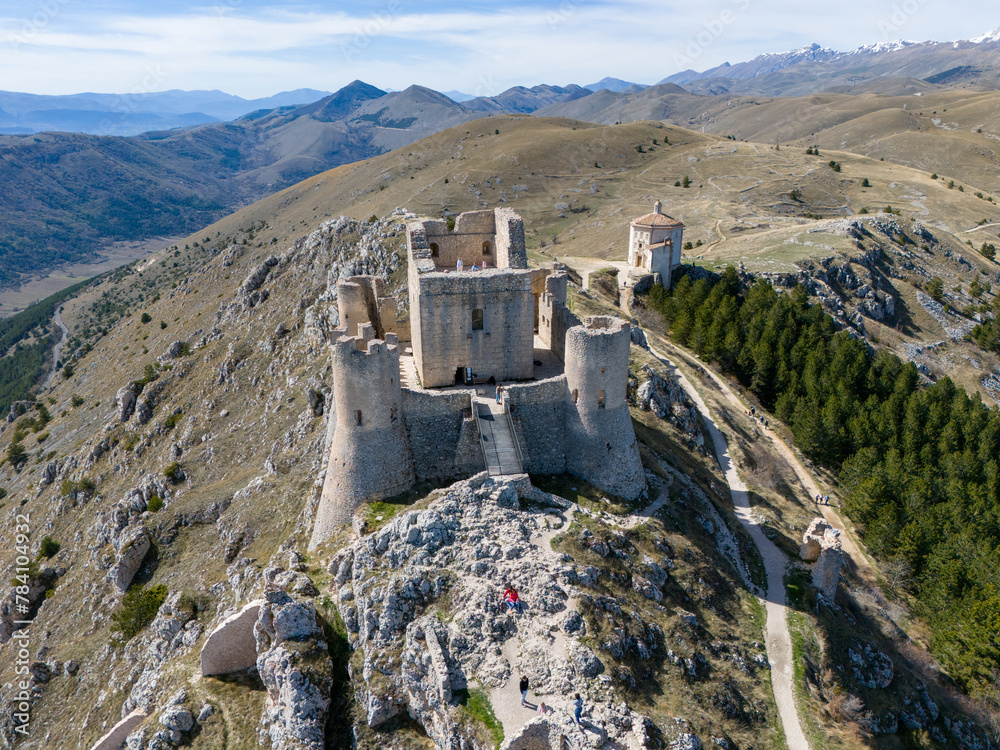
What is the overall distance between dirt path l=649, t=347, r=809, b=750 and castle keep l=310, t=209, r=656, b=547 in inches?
410

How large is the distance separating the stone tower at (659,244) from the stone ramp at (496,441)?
6794 centimetres

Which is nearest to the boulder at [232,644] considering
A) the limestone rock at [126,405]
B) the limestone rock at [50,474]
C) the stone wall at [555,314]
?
the stone wall at [555,314]

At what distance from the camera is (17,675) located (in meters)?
46.4

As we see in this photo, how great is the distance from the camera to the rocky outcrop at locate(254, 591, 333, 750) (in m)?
26.0

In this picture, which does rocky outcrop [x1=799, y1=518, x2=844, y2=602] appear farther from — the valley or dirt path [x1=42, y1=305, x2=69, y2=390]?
dirt path [x1=42, y1=305, x2=69, y2=390]

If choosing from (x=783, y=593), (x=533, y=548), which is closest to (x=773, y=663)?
(x=783, y=593)

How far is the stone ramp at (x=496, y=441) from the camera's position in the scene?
33062 mm

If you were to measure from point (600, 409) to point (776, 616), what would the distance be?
15645 mm

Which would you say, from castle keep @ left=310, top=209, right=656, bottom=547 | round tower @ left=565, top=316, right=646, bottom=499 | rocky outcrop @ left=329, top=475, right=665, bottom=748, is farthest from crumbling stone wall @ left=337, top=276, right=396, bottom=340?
rocky outcrop @ left=329, top=475, right=665, bottom=748

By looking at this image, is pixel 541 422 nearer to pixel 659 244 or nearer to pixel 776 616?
pixel 776 616

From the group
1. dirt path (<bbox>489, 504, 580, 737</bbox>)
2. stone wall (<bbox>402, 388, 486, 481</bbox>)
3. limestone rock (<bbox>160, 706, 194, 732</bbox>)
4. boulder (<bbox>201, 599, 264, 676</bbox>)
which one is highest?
stone wall (<bbox>402, 388, 486, 481</bbox>)

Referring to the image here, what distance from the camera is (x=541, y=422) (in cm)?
3625

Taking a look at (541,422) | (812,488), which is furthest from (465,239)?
(812,488)

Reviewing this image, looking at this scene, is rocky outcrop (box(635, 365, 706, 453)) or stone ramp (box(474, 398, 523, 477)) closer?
stone ramp (box(474, 398, 523, 477))
